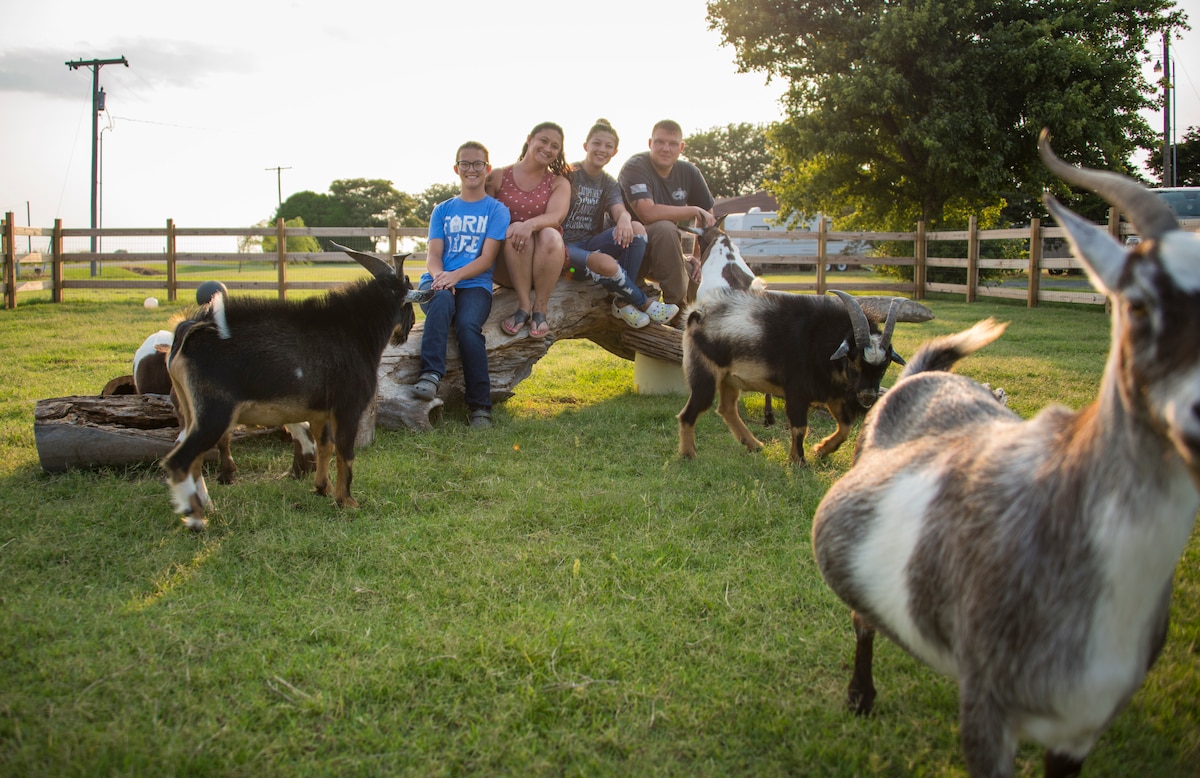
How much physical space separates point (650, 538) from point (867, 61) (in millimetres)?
19215

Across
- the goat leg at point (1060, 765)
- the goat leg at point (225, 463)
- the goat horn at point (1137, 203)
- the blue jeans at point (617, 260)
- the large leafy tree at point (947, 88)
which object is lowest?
the goat leg at point (1060, 765)

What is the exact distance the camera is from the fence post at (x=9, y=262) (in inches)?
583

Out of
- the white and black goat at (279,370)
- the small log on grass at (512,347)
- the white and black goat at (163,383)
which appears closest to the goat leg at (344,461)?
the white and black goat at (279,370)

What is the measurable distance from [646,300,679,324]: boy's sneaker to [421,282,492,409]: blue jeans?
171cm

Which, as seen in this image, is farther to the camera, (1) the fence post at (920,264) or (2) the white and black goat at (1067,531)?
(1) the fence post at (920,264)

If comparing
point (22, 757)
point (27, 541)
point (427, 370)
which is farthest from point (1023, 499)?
point (427, 370)

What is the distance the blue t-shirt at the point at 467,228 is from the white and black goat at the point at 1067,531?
492 centimetres

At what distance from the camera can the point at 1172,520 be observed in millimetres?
1550

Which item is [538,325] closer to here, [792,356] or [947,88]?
[792,356]

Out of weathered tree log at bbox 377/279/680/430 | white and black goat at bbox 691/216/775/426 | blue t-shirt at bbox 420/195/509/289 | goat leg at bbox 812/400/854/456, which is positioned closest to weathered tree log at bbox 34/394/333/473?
weathered tree log at bbox 377/279/680/430

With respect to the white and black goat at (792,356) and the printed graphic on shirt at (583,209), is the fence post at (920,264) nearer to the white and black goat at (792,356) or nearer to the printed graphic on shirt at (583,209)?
the printed graphic on shirt at (583,209)

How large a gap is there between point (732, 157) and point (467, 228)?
6188 centimetres

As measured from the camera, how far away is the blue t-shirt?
6.57m

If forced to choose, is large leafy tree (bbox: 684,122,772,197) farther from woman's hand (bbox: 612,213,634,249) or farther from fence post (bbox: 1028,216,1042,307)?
woman's hand (bbox: 612,213,634,249)
